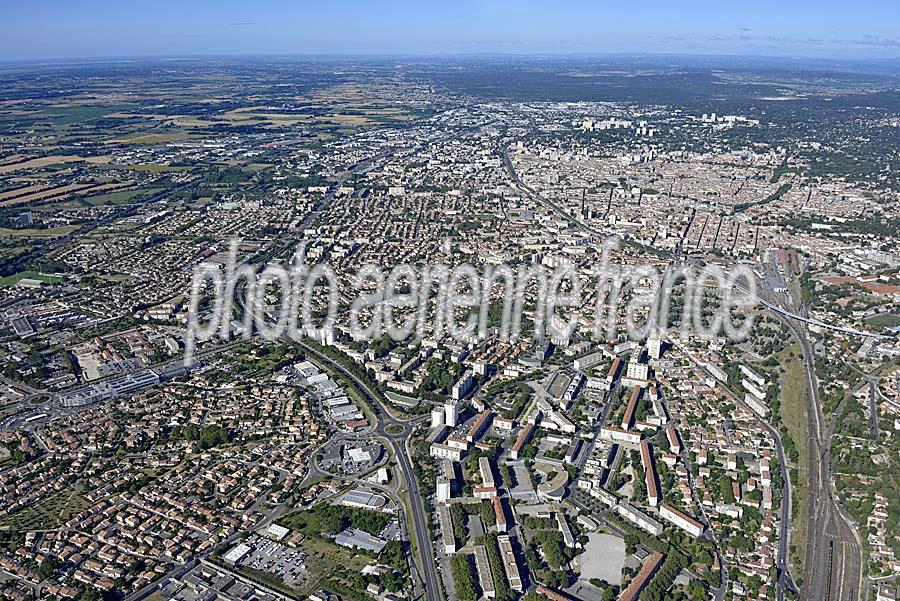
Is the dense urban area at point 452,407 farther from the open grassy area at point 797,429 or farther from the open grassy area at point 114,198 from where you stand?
the open grassy area at point 114,198

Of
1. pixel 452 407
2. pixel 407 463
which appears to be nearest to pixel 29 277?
pixel 452 407

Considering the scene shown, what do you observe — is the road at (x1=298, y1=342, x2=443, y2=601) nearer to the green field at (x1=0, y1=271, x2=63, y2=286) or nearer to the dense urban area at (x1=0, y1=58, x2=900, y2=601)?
the dense urban area at (x1=0, y1=58, x2=900, y2=601)

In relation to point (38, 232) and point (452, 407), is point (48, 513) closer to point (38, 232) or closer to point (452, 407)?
point (452, 407)

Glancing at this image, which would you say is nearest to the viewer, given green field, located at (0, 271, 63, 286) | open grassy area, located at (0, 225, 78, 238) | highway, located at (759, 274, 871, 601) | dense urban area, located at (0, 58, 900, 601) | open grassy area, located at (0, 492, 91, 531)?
highway, located at (759, 274, 871, 601)

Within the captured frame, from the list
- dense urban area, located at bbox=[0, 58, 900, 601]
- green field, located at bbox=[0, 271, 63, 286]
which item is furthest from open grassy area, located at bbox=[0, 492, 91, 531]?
green field, located at bbox=[0, 271, 63, 286]

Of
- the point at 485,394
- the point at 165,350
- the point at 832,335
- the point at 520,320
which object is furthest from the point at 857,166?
the point at 165,350

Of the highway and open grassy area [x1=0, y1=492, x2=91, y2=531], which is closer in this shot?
the highway
